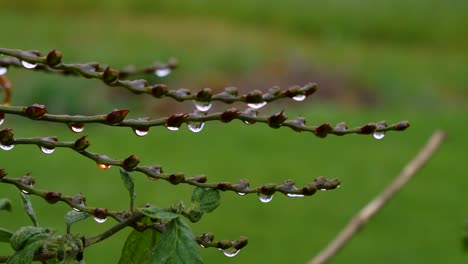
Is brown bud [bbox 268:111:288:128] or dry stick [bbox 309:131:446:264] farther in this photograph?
dry stick [bbox 309:131:446:264]

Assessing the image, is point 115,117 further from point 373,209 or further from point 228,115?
point 373,209

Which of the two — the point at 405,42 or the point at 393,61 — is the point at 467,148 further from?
the point at 405,42

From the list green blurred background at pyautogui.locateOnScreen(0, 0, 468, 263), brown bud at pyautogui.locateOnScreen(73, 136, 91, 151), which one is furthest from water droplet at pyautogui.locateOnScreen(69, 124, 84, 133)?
green blurred background at pyautogui.locateOnScreen(0, 0, 468, 263)

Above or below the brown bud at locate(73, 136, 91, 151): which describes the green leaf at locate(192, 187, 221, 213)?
below

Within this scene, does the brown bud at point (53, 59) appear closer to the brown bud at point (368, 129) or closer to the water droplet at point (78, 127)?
the water droplet at point (78, 127)

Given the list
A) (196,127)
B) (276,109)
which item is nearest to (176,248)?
(196,127)

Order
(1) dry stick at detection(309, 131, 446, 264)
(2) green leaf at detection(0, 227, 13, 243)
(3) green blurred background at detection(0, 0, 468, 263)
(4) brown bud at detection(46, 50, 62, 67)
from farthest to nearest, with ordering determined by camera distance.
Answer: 1. (3) green blurred background at detection(0, 0, 468, 263)
2. (1) dry stick at detection(309, 131, 446, 264)
3. (2) green leaf at detection(0, 227, 13, 243)
4. (4) brown bud at detection(46, 50, 62, 67)

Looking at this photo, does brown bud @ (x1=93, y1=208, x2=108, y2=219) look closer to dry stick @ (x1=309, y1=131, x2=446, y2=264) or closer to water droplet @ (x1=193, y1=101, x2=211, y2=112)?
water droplet @ (x1=193, y1=101, x2=211, y2=112)
